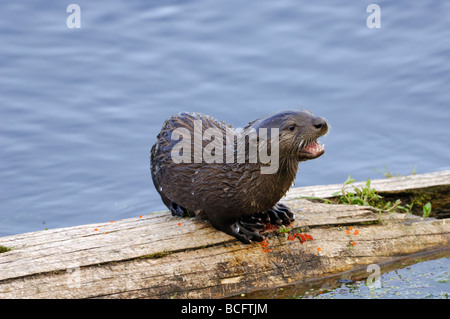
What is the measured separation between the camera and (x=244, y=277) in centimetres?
509

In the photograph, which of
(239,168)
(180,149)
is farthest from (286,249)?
(180,149)

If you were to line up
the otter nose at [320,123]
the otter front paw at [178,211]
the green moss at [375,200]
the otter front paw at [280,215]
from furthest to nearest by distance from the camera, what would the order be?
the green moss at [375,200] → the otter front paw at [178,211] → the otter front paw at [280,215] → the otter nose at [320,123]

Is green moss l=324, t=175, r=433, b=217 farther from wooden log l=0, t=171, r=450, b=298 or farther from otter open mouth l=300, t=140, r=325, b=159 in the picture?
otter open mouth l=300, t=140, r=325, b=159

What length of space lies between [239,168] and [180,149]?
1.91ft

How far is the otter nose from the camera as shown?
475 cm

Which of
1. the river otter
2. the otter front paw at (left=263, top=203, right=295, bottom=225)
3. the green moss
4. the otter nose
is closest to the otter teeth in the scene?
the river otter

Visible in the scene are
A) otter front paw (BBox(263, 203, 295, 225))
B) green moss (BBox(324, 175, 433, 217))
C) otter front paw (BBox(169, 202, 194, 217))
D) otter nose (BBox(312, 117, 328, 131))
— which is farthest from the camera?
green moss (BBox(324, 175, 433, 217))

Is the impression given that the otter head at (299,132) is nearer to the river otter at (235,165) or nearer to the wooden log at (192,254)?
the river otter at (235,165)

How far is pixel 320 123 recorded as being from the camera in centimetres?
475

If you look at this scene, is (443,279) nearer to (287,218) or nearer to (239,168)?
(287,218)

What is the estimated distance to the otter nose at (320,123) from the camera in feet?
15.6

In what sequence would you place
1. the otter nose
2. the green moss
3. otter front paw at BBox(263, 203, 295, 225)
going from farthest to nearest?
the green moss
otter front paw at BBox(263, 203, 295, 225)
the otter nose

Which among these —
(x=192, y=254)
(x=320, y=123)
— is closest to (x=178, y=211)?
(x=192, y=254)

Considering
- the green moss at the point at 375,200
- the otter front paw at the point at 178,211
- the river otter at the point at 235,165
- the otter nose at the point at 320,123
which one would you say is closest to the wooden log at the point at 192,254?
the otter front paw at the point at 178,211
